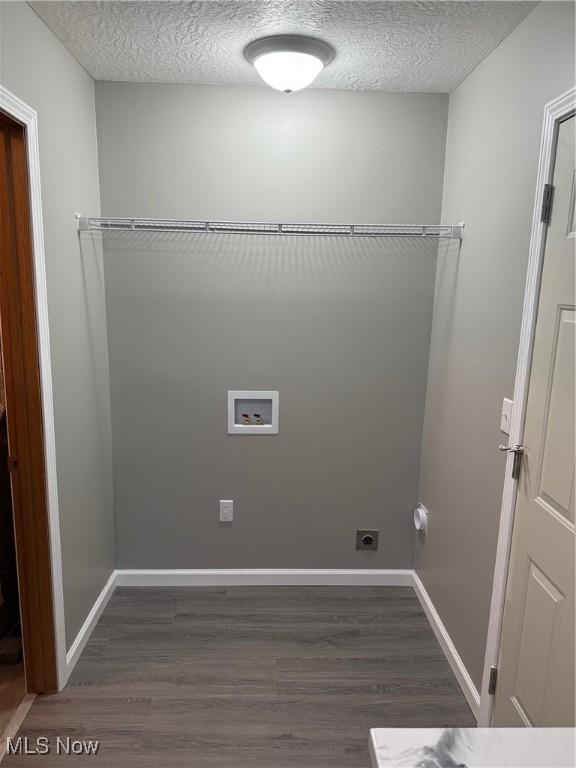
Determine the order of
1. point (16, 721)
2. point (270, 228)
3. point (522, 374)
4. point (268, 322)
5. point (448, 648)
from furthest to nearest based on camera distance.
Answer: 1. point (268, 322)
2. point (270, 228)
3. point (448, 648)
4. point (16, 721)
5. point (522, 374)

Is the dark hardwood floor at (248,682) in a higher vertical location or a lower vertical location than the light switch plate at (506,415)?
lower

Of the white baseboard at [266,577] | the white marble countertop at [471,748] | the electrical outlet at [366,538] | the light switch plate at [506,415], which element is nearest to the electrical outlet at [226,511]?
the white baseboard at [266,577]

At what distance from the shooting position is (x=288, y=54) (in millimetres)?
1765

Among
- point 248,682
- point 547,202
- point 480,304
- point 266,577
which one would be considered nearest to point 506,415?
point 480,304

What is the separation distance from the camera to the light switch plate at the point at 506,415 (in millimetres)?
1694

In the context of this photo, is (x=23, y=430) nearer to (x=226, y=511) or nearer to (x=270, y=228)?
(x=226, y=511)

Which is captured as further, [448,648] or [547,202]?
[448,648]

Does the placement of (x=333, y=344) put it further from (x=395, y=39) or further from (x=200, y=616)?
(x=200, y=616)

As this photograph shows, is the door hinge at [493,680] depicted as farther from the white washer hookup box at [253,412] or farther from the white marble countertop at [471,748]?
the white washer hookup box at [253,412]

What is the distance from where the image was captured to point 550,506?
1.45m

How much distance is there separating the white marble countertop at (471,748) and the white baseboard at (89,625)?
162 centimetres

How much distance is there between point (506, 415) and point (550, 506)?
0.36 meters

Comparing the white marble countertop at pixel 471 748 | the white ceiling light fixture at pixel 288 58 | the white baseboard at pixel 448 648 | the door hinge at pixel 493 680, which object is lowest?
the white baseboard at pixel 448 648

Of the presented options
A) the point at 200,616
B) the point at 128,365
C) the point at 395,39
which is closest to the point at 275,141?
the point at 395,39
